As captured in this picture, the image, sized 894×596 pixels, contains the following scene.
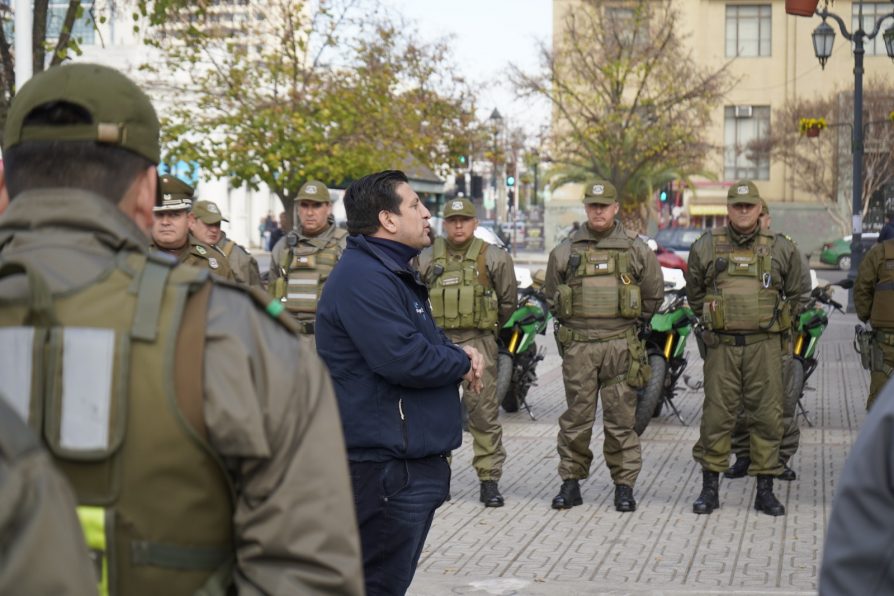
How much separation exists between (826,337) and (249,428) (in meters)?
21.0

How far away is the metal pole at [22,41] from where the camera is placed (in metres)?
11.0

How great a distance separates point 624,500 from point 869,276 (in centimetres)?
225

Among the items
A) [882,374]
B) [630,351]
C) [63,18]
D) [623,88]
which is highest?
[623,88]

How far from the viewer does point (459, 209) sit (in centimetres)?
962

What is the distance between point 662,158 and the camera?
4525 centimetres

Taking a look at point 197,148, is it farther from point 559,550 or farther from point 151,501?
point 151,501

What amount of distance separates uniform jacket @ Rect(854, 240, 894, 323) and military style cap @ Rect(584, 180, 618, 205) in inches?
69.8

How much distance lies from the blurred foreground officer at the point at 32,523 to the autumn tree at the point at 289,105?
17274mm

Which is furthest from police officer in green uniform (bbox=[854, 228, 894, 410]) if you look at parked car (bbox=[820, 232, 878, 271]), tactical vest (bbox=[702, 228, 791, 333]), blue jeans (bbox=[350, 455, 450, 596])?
parked car (bbox=[820, 232, 878, 271])

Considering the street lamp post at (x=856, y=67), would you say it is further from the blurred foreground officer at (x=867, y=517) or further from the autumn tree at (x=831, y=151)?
the autumn tree at (x=831, y=151)

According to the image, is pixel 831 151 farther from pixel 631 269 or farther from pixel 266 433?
pixel 266 433

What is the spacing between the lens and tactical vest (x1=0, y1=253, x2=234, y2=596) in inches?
87.6

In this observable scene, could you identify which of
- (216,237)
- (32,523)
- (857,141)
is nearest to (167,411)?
(32,523)

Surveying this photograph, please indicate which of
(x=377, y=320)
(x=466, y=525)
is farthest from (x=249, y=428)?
(x=466, y=525)
